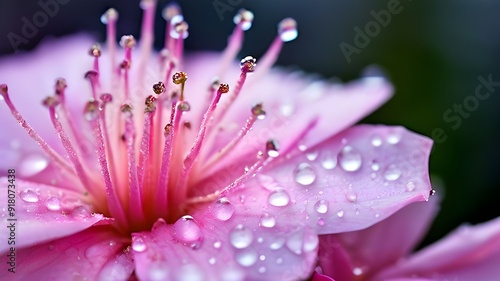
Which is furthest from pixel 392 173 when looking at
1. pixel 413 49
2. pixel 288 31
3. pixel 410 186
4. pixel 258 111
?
pixel 413 49

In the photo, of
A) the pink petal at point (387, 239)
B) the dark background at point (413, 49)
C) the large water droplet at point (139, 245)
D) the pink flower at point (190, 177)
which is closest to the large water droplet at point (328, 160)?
the pink flower at point (190, 177)

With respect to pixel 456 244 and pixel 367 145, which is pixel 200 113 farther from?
pixel 456 244

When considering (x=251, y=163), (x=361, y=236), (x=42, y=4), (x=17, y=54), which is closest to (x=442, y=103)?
(x=361, y=236)

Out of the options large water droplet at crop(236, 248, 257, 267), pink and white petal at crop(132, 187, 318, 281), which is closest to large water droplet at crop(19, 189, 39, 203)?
pink and white petal at crop(132, 187, 318, 281)

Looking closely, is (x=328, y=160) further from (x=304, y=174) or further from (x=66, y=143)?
(x=66, y=143)

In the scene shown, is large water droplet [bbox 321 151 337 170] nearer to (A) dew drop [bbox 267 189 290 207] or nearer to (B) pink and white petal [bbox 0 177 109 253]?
(A) dew drop [bbox 267 189 290 207]

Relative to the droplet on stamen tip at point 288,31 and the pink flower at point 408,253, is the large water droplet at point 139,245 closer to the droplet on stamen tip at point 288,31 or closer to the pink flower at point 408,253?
the pink flower at point 408,253
